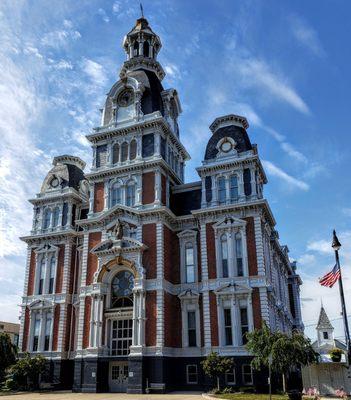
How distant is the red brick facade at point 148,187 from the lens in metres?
41.5

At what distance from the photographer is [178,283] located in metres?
40.2

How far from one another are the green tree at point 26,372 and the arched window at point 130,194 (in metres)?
16.1

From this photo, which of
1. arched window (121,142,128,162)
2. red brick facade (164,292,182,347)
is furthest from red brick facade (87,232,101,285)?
arched window (121,142,128,162)

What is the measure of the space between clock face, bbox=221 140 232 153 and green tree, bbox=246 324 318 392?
17156 millimetres

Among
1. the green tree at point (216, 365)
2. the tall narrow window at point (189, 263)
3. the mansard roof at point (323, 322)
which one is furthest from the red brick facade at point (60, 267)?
the mansard roof at point (323, 322)

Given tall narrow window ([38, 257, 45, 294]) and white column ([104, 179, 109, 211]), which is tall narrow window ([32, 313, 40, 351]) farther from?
white column ([104, 179, 109, 211])

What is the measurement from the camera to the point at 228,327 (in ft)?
120

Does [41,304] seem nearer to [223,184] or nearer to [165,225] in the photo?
[165,225]

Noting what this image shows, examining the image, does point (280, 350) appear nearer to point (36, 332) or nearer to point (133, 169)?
point (133, 169)

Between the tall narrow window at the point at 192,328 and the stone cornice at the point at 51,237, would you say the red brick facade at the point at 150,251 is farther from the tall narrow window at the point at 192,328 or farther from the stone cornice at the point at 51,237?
the stone cornice at the point at 51,237

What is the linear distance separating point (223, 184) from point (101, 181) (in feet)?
40.4

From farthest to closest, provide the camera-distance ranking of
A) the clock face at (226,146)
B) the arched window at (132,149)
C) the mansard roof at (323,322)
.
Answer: the mansard roof at (323,322)
the arched window at (132,149)
the clock face at (226,146)

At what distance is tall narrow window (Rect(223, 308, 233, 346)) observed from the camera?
36.3 m

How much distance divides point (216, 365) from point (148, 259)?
10802mm
